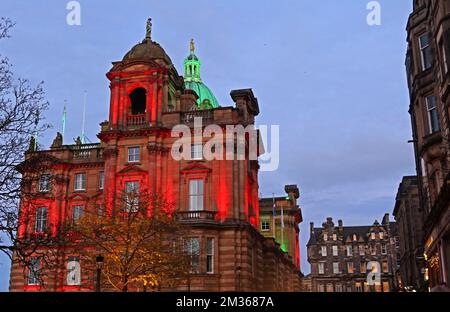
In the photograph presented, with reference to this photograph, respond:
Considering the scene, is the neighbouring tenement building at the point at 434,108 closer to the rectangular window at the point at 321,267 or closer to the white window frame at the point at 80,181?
the white window frame at the point at 80,181

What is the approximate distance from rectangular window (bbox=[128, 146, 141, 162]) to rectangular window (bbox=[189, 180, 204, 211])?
665 centimetres

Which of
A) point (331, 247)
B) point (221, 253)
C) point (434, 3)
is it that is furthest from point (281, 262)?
point (331, 247)

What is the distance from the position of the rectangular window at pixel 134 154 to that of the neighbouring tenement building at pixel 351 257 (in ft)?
330

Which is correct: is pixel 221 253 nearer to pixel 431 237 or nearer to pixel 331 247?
pixel 431 237

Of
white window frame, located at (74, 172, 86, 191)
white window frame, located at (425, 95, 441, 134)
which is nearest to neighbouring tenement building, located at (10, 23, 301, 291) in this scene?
white window frame, located at (74, 172, 86, 191)

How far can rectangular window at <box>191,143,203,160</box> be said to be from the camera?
176 ft

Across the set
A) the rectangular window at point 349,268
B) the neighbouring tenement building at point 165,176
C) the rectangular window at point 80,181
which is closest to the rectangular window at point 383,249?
the rectangular window at point 349,268

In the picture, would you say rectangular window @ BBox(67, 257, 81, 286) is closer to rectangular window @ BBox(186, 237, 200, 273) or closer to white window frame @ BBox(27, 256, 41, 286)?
white window frame @ BBox(27, 256, 41, 286)

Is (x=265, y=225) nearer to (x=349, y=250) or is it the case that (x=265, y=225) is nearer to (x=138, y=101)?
(x=138, y=101)

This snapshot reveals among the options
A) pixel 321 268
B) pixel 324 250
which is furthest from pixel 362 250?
pixel 321 268

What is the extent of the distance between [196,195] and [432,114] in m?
25.5

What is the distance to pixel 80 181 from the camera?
6075 cm

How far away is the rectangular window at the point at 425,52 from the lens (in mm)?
35281

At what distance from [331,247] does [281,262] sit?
8115 cm
